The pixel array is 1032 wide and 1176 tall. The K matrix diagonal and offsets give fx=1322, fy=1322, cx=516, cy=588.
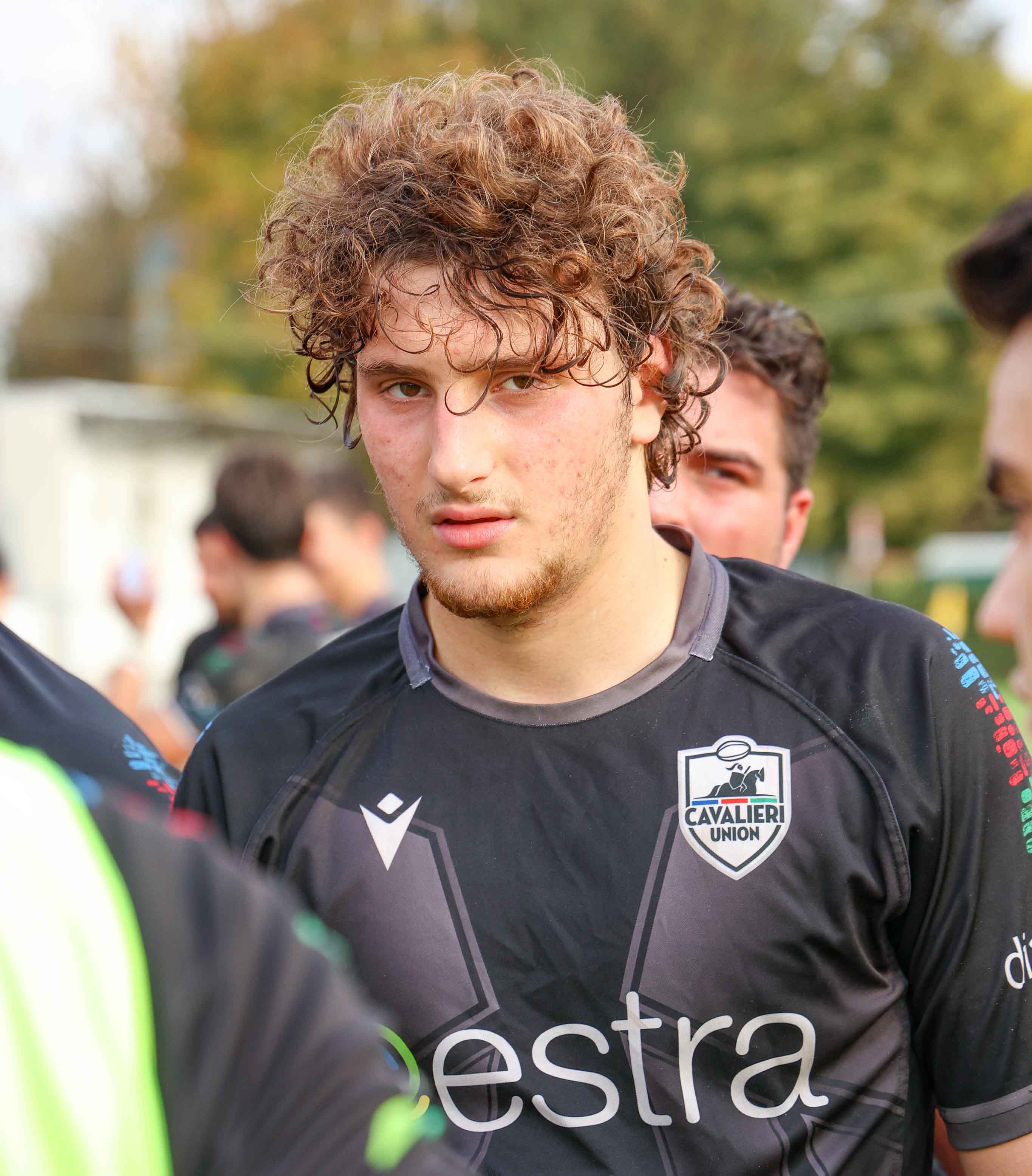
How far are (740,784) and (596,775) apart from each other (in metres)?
0.23

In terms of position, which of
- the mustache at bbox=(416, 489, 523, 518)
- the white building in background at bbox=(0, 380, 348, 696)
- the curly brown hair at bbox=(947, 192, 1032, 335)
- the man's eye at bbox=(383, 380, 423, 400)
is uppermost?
the curly brown hair at bbox=(947, 192, 1032, 335)

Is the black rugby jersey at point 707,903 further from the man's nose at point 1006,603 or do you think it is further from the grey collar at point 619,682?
the man's nose at point 1006,603

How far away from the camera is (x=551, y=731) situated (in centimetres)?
220

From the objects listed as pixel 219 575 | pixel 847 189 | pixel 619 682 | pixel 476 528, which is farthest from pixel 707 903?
pixel 847 189

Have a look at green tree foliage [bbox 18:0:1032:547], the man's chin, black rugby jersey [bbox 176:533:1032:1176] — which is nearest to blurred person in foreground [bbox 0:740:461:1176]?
black rugby jersey [bbox 176:533:1032:1176]

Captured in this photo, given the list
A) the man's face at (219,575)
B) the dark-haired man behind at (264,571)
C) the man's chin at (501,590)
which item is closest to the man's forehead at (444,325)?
the man's chin at (501,590)

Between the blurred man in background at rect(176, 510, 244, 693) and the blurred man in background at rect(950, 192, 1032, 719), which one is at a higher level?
the blurred man in background at rect(950, 192, 1032, 719)

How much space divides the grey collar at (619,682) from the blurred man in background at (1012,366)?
507 millimetres

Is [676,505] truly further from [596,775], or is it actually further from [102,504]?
[102,504]

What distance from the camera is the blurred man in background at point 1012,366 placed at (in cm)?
198

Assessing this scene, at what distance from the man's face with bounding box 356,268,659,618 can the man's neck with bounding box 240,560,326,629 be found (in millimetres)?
2981

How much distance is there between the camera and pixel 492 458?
7.08ft

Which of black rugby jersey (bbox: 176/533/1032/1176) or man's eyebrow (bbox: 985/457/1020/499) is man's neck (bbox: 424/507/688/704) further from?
man's eyebrow (bbox: 985/457/1020/499)

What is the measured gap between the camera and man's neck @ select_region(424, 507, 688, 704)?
7.38ft
